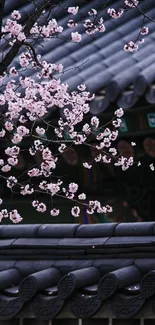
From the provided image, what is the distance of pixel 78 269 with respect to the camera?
230 inches

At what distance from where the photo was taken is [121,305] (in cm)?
541

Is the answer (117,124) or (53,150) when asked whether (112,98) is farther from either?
(53,150)

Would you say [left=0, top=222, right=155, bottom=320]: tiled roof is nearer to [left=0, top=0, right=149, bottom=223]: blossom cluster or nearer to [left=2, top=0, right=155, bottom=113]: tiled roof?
[left=0, top=0, right=149, bottom=223]: blossom cluster

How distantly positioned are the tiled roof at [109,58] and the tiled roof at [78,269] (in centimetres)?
291

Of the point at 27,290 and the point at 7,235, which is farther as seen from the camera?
the point at 7,235

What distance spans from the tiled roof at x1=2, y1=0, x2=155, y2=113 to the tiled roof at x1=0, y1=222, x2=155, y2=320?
9.53ft

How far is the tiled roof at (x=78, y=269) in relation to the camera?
5.48 m

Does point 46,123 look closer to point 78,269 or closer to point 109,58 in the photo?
point 78,269

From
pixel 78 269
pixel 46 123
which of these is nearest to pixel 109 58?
pixel 46 123

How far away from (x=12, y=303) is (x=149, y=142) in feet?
13.3

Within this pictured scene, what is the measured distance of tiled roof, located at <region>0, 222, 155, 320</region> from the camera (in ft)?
18.0

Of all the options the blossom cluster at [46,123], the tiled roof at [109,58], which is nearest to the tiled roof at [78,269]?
the blossom cluster at [46,123]

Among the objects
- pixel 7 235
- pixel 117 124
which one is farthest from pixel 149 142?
pixel 7 235

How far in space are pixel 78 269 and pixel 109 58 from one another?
17.1ft
